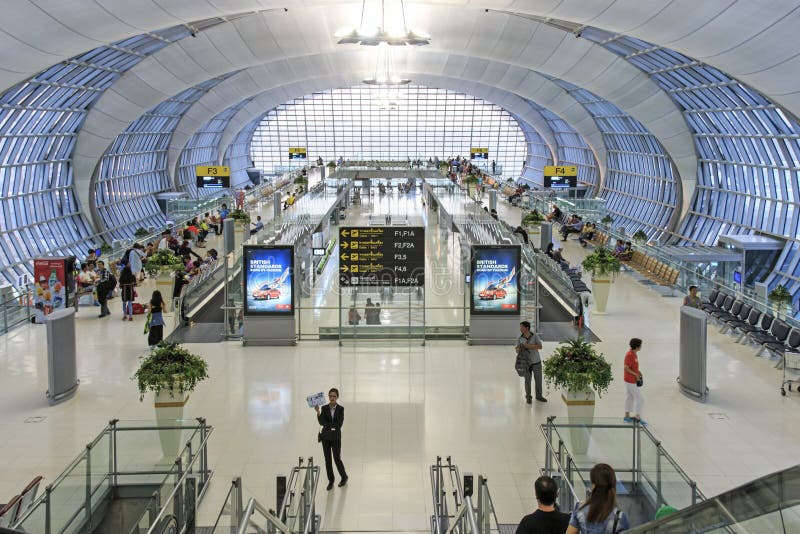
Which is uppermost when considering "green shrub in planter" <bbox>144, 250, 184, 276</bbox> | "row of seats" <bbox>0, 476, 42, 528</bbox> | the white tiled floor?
"green shrub in planter" <bbox>144, 250, 184, 276</bbox>

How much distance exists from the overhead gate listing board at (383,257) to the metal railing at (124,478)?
783 cm

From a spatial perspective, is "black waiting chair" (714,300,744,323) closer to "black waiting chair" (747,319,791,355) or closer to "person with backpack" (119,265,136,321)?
"black waiting chair" (747,319,791,355)

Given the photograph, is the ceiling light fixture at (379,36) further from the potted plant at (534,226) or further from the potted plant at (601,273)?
the potted plant at (534,226)

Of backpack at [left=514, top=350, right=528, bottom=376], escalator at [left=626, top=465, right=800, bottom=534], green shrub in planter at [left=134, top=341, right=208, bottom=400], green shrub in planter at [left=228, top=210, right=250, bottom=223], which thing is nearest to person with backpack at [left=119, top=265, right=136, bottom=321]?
green shrub in planter at [left=134, top=341, right=208, bottom=400]

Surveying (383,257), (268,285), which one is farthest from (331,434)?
(268,285)

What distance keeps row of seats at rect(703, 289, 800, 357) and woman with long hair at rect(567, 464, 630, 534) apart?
10481mm

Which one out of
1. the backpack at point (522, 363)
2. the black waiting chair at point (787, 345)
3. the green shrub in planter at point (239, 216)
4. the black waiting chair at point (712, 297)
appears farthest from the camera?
the green shrub in planter at point (239, 216)

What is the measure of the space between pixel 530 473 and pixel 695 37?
21.7m

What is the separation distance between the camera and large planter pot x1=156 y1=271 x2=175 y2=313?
20953 mm

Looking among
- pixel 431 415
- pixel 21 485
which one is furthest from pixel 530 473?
pixel 21 485

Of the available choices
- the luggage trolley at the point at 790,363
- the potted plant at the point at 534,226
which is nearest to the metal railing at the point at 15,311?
the luggage trolley at the point at 790,363

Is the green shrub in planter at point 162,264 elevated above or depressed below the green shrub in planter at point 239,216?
below

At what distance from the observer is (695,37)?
2778 centimetres

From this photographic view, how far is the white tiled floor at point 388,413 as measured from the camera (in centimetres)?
1034
